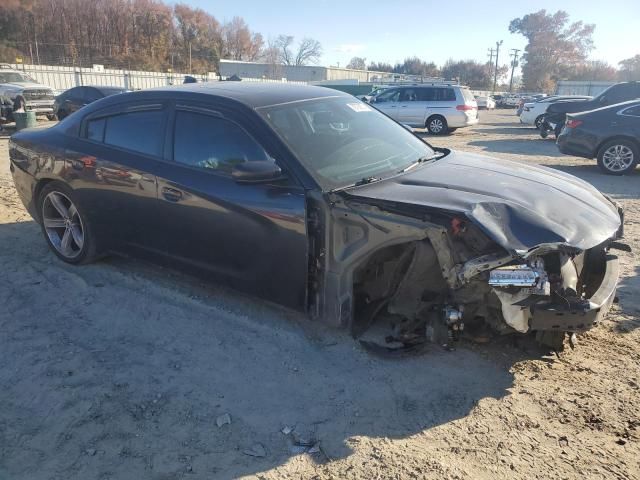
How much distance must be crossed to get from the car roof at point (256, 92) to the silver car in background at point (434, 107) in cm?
1455

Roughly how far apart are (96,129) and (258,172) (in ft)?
6.69

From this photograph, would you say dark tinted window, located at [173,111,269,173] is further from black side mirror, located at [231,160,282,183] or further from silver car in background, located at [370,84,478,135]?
silver car in background, located at [370,84,478,135]

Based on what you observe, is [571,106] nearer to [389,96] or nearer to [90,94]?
[389,96]

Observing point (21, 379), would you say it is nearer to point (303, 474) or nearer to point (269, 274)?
point (269, 274)

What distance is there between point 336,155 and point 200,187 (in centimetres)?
100

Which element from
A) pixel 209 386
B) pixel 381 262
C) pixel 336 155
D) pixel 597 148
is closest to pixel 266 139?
pixel 336 155

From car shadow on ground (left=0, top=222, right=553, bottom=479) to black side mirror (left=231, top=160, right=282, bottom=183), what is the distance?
111 cm

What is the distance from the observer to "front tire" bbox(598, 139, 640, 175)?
32.5ft

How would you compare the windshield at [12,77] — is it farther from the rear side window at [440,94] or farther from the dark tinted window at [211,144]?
the dark tinted window at [211,144]

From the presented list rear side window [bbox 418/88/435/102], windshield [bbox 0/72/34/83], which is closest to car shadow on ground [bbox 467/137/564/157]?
rear side window [bbox 418/88/435/102]

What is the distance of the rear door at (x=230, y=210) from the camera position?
10.7 feet

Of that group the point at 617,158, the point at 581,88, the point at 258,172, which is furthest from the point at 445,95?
the point at 581,88

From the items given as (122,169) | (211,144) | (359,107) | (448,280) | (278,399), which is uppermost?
(359,107)

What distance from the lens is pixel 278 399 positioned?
9.48ft
